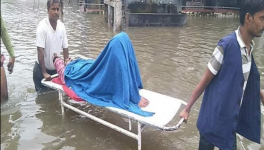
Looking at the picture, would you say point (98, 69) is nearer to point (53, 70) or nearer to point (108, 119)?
point (108, 119)

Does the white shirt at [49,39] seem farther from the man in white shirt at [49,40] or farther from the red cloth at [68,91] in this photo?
the red cloth at [68,91]

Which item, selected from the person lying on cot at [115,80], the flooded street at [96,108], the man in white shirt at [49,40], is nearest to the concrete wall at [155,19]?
the flooded street at [96,108]

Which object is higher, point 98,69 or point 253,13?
point 253,13

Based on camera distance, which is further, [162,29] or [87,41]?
[162,29]

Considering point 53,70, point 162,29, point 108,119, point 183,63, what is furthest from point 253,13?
→ point 162,29

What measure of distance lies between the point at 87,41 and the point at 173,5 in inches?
285

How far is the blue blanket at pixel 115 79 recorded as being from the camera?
142 inches

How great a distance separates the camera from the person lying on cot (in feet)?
11.9

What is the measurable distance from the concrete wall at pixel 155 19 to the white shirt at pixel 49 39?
10061 mm

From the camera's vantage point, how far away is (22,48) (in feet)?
29.5

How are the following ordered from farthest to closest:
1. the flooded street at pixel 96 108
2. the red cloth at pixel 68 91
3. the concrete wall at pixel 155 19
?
the concrete wall at pixel 155 19
the red cloth at pixel 68 91
the flooded street at pixel 96 108

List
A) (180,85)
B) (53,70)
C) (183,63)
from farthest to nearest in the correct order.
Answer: (183,63) < (180,85) < (53,70)

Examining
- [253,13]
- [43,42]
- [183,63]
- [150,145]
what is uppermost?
[253,13]

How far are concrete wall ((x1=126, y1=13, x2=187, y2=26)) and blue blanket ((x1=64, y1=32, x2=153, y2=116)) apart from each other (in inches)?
430
